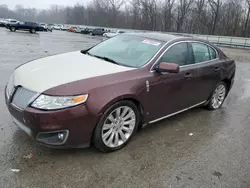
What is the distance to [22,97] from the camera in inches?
105

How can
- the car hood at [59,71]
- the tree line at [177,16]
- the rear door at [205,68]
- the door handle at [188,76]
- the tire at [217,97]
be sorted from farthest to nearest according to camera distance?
the tree line at [177,16] → the tire at [217,97] → the rear door at [205,68] → the door handle at [188,76] → the car hood at [59,71]

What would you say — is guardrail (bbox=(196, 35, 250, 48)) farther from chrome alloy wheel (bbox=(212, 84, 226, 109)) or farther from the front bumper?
the front bumper

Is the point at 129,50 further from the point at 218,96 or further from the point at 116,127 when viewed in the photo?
the point at 218,96

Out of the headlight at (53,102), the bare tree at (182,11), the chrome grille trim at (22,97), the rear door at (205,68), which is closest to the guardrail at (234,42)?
the bare tree at (182,11)

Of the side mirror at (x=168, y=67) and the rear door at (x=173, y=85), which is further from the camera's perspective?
the rear door at (x=173, y=85)

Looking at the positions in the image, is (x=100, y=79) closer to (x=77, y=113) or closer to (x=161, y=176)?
(x=77, y=113)

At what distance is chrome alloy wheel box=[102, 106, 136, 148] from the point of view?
116 inches

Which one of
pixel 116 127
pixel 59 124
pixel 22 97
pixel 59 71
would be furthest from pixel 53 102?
pixel 116 127

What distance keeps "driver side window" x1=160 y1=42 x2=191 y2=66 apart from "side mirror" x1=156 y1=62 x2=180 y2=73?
24cm

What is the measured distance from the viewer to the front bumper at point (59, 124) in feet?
8.11

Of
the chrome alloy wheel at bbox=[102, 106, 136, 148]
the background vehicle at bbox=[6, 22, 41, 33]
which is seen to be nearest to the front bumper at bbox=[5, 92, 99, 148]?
the chrome alloy wheel at bbox=[102, 106, 136, 148]

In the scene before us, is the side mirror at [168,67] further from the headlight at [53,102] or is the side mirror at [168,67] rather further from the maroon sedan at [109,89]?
the headlight at [53,102]

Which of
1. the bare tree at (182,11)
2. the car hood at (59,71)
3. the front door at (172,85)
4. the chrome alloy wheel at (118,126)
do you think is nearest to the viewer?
the car hood at (59,71)

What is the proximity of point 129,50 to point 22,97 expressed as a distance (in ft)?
6.05
